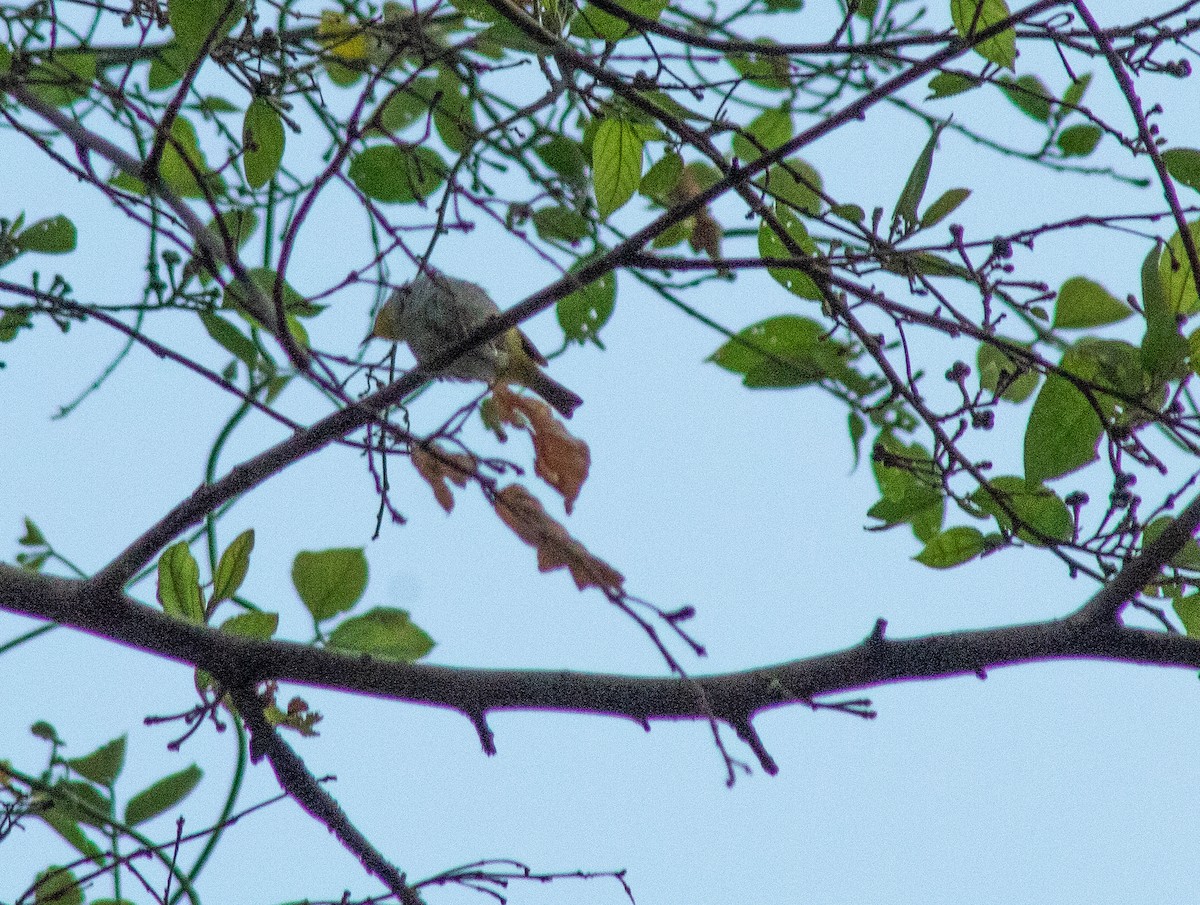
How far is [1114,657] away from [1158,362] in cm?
40

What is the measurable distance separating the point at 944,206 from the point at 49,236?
1.39 m

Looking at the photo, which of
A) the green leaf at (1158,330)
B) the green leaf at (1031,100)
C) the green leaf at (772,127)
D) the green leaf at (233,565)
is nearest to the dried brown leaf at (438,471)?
the green leaf at (233,565)

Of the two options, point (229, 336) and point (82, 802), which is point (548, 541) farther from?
point (82, 802)

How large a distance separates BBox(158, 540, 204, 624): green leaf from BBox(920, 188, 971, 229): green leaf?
1.12 m

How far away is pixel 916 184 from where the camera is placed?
4.70ft

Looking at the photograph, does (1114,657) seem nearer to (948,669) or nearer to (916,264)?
(948,669)

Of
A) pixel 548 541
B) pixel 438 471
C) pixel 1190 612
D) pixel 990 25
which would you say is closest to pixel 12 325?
pixel 438 471

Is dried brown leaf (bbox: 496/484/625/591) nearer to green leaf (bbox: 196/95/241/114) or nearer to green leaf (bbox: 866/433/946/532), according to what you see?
green leaf (bbox: 866/433/946/532)

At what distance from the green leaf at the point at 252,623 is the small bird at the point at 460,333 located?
0.46m

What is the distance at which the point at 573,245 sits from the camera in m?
2.17

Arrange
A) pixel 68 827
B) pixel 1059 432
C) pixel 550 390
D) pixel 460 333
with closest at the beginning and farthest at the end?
pixel 1059 432
pixel 68 827
pixel 460 333
pixel 550 390

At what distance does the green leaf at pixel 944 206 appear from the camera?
146cm

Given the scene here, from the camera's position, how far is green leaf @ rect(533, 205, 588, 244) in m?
2.11

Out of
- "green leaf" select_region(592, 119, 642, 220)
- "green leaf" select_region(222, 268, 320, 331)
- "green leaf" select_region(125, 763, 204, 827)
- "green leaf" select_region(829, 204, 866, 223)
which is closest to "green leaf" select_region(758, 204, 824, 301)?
"green leaf" select_region(829, 204, 866, 223)
